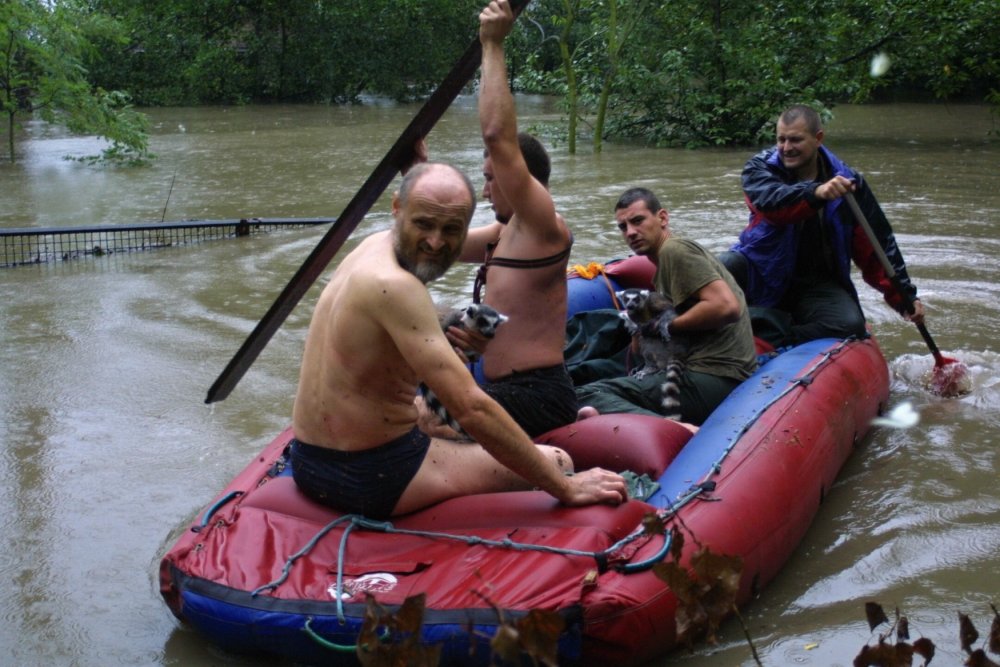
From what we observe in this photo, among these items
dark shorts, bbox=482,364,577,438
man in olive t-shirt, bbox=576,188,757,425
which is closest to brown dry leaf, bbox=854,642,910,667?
dark shorts, bbox=482,364,577,438

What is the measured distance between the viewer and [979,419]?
6.07m

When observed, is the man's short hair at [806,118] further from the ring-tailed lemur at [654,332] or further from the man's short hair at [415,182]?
the man's short hair at [415,182]

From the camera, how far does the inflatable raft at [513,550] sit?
3.38 metres

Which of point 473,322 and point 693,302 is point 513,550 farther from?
point 693,302

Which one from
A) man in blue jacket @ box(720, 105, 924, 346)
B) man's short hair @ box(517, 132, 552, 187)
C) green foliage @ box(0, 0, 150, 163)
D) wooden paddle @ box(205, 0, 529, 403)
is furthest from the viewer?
green foliage @ box(0, 0, 150, 163)

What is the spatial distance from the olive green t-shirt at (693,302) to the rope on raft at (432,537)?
1.79 m

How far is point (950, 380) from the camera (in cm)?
640

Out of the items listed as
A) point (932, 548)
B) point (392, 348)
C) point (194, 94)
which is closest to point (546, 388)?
point (392, 348)

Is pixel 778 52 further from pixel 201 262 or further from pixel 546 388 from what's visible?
pixel 546 388

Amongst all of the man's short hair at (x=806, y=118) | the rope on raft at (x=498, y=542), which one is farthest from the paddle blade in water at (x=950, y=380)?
the rope on raft at (x=498, y=542)

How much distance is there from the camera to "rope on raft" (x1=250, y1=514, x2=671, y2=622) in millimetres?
3471

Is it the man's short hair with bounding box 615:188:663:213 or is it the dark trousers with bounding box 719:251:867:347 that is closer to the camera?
the man's short hair with bounding box 615:188:663:213

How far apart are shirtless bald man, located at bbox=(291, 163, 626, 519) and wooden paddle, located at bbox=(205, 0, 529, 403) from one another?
33.9 inches

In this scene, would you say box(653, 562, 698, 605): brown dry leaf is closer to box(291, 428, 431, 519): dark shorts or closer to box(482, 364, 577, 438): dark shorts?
box(291, 428, 431, 519): dark shorts
